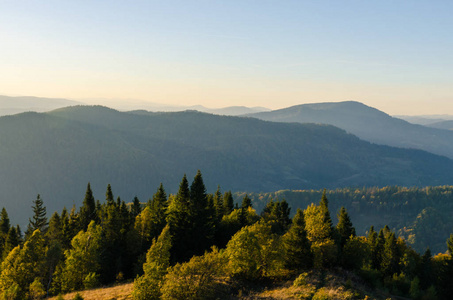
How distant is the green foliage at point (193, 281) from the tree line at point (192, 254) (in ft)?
0.39

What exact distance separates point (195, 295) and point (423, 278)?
68.1 meters

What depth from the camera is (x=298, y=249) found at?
A: 51.2 metres

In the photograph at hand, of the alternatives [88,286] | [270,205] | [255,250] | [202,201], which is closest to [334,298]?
[255,250]

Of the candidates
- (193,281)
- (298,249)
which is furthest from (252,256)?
(193,281)

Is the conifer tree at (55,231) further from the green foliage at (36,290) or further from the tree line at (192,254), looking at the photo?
the green foliage at (36,290)

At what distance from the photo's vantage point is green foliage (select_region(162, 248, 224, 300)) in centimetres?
4009

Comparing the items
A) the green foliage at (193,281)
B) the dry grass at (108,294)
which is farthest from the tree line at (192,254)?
the dry grass at (108,294)

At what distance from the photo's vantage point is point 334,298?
131 feet

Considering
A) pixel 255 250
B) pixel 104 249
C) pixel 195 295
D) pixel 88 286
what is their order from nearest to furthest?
pixel 195 295
pixel 255 250
pixel 88 286
pixel 104 249

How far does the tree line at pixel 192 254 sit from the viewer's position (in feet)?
147

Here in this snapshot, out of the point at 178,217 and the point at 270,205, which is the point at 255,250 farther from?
the point at 270,205

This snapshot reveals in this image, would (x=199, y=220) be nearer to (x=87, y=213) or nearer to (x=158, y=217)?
(x=158, y=217)

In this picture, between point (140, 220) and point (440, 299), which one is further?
point (140, 220)

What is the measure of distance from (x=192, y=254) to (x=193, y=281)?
25.6 metres
